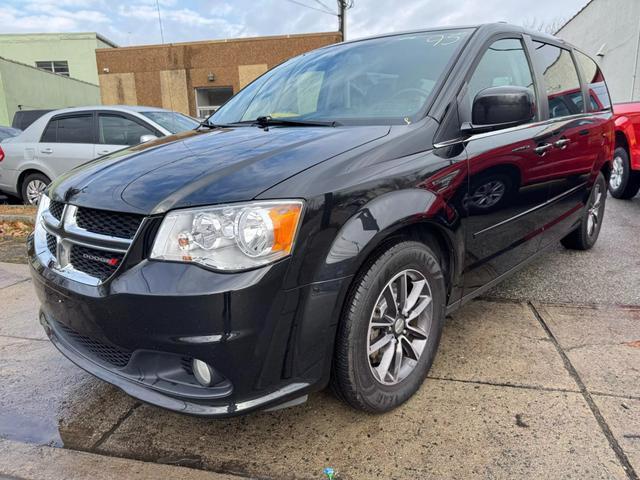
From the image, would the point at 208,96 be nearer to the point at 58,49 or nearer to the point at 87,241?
the point at 58,49

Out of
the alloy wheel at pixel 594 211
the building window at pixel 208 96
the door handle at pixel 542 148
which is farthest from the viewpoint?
the building window at pixel 208 96

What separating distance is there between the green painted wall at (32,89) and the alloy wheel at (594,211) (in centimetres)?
2866

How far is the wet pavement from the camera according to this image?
1943 mm

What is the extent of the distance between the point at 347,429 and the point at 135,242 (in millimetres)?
1231

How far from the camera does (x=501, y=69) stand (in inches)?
114

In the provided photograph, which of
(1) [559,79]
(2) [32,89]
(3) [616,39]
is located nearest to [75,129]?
(1) [559,79]

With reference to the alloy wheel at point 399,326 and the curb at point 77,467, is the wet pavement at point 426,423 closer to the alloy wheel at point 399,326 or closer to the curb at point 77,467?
the curb at point 77,467

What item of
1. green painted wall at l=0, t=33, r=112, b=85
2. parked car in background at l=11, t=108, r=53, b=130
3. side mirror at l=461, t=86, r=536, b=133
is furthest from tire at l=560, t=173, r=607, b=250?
green painted wall at l=0, t=33, r=112, b=85

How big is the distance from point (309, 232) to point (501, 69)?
191cm

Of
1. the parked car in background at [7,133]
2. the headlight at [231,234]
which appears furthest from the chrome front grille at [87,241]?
the parked car in background at [7,133]

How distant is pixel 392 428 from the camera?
2.15 meters

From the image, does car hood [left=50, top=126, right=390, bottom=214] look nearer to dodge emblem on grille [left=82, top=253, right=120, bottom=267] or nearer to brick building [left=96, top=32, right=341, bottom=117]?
dodge emblem on grille [left=82, top=253, right=120, bottom=267]

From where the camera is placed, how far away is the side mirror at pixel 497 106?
2.33 meters

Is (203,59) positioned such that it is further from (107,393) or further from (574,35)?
(107,393)
